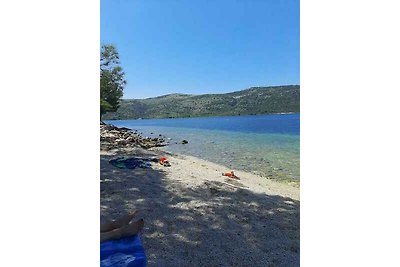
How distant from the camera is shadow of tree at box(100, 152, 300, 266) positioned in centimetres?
161

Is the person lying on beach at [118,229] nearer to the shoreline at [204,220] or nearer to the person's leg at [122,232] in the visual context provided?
the person's leg at [122,232]

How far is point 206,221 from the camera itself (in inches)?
81.7

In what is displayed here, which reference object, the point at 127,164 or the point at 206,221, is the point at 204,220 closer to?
the point at 206,221

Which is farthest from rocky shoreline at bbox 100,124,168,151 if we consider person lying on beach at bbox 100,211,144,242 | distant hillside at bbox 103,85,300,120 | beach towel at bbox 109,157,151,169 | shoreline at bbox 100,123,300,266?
person lying on beach at bbox 100,211,144,242

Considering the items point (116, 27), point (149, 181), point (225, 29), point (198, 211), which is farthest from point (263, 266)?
point (225, 29)

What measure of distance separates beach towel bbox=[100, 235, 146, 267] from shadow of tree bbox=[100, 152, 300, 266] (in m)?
0.31

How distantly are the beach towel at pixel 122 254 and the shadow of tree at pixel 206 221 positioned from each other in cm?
31

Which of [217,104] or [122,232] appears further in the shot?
[217,104]

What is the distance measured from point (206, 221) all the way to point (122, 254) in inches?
43.3

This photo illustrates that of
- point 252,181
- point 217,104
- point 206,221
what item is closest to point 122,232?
point 206,221
